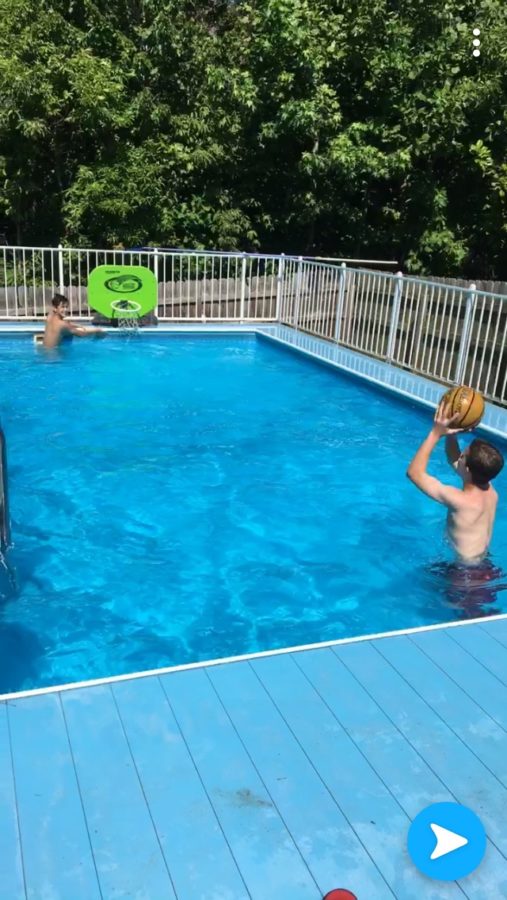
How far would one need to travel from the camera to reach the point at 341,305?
1207cm

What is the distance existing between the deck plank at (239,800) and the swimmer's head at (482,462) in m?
2.08

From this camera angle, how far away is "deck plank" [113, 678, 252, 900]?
238cm

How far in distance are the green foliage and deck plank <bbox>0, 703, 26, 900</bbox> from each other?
45.7 feet

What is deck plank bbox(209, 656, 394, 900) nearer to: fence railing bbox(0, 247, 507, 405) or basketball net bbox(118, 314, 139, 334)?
fence railing bbox(0, 247, 507, 405)

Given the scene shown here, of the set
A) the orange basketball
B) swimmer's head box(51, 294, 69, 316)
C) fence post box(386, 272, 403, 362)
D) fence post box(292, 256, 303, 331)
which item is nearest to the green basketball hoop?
swimmer's head box(51, 294, 69, 316)

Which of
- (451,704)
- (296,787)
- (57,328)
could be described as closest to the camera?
(296,787)

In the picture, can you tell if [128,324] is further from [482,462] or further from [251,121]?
[482,462]

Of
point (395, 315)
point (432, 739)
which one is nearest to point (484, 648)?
point (432, 739)

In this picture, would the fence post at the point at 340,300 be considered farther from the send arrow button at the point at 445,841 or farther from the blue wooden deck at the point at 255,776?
the send arrow button at the point at 445,841

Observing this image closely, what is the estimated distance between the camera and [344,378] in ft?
36.4

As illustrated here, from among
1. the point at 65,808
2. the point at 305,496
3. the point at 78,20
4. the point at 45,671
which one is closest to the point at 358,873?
the point at 65,808

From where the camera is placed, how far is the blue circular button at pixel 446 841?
8.09 feet

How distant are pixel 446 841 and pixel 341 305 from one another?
10.3 metres

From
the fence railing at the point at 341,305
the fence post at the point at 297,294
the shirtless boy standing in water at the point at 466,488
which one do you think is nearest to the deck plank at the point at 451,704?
the shirtless boy standing in water at the point at 466,488
